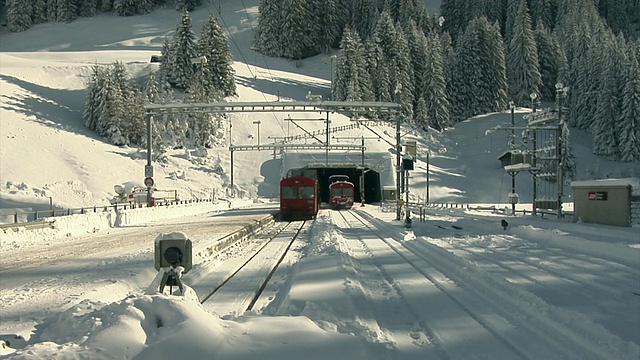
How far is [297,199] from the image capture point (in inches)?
1709

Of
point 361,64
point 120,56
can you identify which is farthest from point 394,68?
point 120,56

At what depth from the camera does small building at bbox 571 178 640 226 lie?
26750mm

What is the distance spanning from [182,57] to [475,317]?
101 m

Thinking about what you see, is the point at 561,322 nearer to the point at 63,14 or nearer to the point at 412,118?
the point at 412,118

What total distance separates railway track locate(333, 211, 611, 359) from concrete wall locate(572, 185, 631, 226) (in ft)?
48.9

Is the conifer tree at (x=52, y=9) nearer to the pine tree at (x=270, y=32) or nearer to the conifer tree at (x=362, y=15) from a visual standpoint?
the pine tree at (x=270, y=32)

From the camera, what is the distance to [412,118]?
11500cm

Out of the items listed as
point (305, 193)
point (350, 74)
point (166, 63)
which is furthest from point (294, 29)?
point (305, 193)

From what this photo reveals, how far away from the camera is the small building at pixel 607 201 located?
26750 millimetres

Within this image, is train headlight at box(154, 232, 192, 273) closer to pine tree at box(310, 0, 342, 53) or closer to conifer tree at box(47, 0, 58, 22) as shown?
pine tree at box(310, 0, 342, 53)

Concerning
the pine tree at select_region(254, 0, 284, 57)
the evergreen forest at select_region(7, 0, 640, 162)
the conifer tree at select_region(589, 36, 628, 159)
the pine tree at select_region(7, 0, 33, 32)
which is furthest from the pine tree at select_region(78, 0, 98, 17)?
the conifer tree at select_region(589, 36, 628, 159)

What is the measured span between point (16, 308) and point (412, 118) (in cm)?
10854

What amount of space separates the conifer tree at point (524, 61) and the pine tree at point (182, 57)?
72135 mm

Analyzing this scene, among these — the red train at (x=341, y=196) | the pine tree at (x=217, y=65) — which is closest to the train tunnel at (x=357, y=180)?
the red train at (x=341, y=196)
